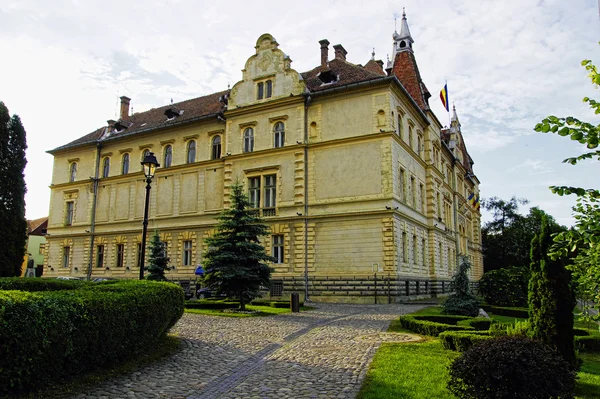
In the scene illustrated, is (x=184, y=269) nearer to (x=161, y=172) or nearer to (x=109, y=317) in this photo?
(x=161, y=172)

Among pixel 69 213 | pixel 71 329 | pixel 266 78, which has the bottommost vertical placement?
pixel 71 329

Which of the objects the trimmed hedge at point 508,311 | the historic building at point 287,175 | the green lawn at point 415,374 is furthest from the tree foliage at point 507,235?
the green lawn at point 415,374

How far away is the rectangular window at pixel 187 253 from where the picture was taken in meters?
38.2

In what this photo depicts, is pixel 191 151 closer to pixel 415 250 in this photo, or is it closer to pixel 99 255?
pixel 99 255

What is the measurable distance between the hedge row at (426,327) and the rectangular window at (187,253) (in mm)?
24722

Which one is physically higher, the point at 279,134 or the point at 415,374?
the point at 279,134

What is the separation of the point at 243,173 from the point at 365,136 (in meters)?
9.68

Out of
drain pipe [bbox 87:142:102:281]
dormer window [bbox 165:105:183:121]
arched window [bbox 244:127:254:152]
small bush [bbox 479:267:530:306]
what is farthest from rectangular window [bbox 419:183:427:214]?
drain pipe [bbox 87:142:102:281]

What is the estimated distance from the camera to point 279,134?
35156 mm

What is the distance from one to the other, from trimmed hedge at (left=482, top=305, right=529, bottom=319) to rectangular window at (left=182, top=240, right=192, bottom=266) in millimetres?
22171

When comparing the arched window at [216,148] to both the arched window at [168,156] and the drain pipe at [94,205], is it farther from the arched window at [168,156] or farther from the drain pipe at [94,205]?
the drain pipe at [94,205]

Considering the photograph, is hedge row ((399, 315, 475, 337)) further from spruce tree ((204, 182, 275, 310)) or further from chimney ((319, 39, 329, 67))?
chimney ((319, 39, 329, 67))

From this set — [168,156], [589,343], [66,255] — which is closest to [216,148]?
[168,156]

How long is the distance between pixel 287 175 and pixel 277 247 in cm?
511
